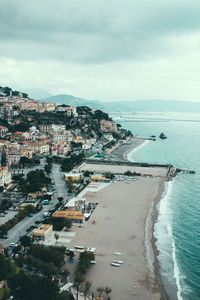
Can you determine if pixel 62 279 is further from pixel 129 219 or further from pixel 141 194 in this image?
pixel 141 194

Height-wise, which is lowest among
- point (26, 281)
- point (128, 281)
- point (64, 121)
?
point (128, 281)

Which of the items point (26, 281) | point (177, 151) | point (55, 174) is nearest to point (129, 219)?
point (26, 281)

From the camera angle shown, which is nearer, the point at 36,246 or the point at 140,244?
the point at 36,246

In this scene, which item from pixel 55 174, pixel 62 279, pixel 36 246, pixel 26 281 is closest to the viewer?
pixel 26 281

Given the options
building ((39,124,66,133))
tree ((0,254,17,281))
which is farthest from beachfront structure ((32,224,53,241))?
building ((39,124,66,133))

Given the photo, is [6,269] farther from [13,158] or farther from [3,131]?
[3,131]

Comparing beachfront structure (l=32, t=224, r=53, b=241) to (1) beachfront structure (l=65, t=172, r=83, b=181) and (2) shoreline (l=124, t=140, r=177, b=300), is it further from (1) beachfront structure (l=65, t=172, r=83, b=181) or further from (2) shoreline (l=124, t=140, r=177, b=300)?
(1) beachfront structure (l=65, t=172, r=83, b=181)
